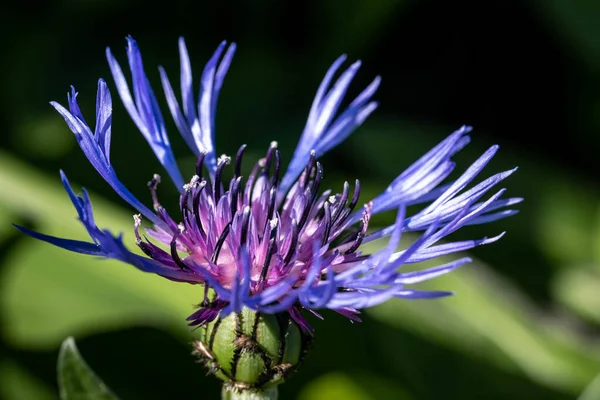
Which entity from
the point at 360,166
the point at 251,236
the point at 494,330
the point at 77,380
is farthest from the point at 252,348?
the point at 360,166

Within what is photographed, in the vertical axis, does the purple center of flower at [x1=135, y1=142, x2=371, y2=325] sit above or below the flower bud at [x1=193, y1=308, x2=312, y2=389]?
above

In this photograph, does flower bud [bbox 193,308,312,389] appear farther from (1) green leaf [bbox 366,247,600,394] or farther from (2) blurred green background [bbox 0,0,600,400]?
(1) green leaf [bbox 366,247,600,394]

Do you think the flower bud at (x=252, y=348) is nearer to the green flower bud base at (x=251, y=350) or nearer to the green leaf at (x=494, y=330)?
the green flower bud base at (x=251, y=350)

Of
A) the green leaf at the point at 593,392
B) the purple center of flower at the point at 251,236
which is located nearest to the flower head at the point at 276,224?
the purple center of flower at the point at 251,236

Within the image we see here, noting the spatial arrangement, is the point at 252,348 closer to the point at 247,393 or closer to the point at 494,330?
the point at 247,393

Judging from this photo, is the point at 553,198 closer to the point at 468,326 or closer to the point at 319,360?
the point at 468,326

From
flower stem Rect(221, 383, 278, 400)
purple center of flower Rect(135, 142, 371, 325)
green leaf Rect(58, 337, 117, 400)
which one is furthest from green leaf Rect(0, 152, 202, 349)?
flower stem Rect(221, 383, 278, 400)
